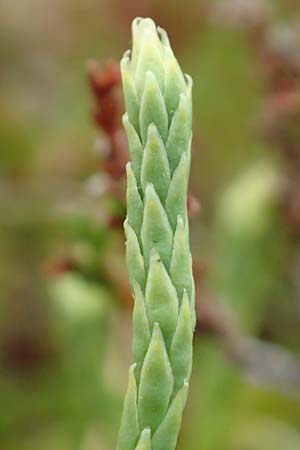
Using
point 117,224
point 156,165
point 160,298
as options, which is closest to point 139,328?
point 160,298

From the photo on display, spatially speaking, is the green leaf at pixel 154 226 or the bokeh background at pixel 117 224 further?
the bokeh background at pixel 117 224

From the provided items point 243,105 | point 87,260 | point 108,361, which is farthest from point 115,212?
point 243,105

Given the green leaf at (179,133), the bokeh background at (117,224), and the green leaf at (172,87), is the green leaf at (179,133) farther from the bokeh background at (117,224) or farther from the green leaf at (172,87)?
the bokeh background at (117,224)

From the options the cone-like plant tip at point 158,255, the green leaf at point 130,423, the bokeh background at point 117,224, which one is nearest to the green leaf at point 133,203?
the cone-like plant tip at point 158,255

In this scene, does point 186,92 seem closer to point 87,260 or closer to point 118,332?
point 87,260

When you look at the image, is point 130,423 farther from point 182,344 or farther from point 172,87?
point 172,87
